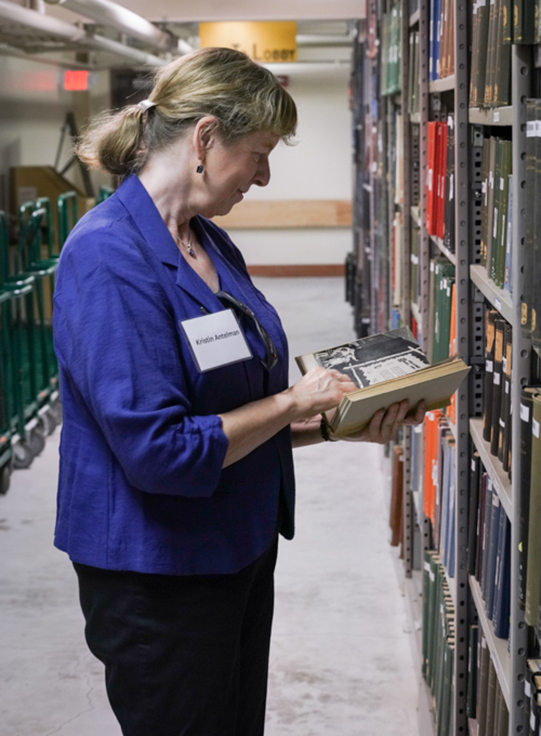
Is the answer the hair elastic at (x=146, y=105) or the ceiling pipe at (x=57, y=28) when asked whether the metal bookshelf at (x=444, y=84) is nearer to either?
the hair elastic at (x=146, y=105)

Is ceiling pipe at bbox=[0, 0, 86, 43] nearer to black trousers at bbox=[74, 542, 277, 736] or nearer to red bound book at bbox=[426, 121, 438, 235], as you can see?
red bound book at bbox=[426, 121, 438, 235]

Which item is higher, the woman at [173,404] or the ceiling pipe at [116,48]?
the ceiling pipe at [116,48]

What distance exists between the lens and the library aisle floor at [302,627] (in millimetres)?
2998

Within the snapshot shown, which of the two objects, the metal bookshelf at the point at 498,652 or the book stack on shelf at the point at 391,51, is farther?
the book stack on shelf at the point at 391,51

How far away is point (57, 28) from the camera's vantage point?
6.11m

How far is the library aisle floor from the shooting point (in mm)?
2998

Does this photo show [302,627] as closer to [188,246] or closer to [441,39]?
[441,39]

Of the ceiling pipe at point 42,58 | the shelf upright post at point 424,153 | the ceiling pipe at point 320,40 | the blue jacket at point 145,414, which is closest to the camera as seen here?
the blue jacket at point 145,414

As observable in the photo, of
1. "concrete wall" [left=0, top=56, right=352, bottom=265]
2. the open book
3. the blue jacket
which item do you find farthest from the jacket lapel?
"concrete wall" [left=0, top=56, right=352, bottom=265]

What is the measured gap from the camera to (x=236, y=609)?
168cm

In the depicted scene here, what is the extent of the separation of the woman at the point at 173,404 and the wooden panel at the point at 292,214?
1169 centimetres

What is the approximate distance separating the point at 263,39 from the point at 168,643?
7.44 m

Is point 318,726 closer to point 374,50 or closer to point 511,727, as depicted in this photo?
point 511,727

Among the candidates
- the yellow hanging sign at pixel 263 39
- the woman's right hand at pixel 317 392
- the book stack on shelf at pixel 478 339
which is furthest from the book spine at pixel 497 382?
the yellow hanging sign at pixel 263 39
